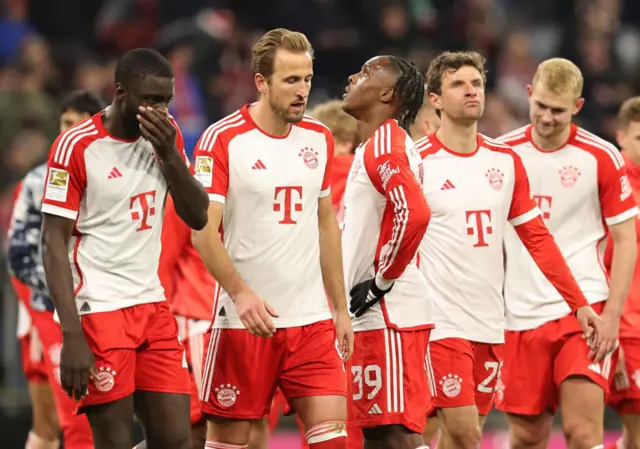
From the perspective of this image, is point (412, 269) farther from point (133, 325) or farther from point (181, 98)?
point (181, 98)

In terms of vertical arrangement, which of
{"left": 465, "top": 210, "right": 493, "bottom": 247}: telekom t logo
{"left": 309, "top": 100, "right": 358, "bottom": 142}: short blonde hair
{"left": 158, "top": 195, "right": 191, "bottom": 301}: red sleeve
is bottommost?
{"left": 158, "top": 195, "right": 191, "bottom": 301}: red sleeve

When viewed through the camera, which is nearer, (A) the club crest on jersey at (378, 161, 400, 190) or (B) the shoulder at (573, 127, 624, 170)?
(A) the club crest on jersey at (378, 161, 400, 190)

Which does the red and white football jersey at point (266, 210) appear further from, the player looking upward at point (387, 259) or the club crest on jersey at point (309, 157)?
the player looking upward at point (387, 259)

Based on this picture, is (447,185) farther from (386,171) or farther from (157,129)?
(157,129)

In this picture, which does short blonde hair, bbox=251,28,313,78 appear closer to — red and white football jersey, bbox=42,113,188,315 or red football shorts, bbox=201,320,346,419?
red and white football jersey, bbox=42,113,188,315

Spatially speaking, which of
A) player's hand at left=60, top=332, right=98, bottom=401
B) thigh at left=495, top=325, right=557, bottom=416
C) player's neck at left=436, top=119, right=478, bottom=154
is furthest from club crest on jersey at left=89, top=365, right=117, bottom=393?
thigh at left=495, top=325, right=557, bottom=416

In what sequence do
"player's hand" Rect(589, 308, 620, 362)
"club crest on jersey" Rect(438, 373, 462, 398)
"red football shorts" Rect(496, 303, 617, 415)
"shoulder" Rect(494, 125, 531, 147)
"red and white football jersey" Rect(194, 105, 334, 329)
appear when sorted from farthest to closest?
"shoulder" Rect(494, 125, 531, 147), "red football shorts" Rect(496, 303, 617, 415), "player's hand" Rect(589, 308, 620, 362), "club crest on jersey" Rect(438, 373, 462, 398), "red and white football jersey" Rect(194, 105, 334, 329)

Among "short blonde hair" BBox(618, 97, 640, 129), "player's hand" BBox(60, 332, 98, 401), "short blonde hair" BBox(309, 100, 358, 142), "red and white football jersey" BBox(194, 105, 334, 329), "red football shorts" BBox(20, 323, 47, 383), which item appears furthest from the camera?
"red football shorts" BBox(20, 323, 47, 383)

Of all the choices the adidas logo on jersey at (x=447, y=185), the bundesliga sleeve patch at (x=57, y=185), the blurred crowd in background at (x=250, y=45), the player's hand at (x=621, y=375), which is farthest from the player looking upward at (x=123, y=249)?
the blurred crowd in background at (x=250, y=45)

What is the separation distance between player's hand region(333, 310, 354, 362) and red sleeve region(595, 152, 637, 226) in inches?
76.8

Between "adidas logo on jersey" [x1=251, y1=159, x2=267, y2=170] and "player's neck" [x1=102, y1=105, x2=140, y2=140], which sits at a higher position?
"player's neck" [x1=102, y1=105, x2=140, y2=140]

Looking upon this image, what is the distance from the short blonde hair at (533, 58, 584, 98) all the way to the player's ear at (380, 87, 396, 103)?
1291 millimetres

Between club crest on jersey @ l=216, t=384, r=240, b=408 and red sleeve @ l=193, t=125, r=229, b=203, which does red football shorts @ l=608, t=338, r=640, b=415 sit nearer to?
club crest on jersey @ l=216, t=384, r=240, b=408

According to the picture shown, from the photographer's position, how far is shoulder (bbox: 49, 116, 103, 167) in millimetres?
6246
